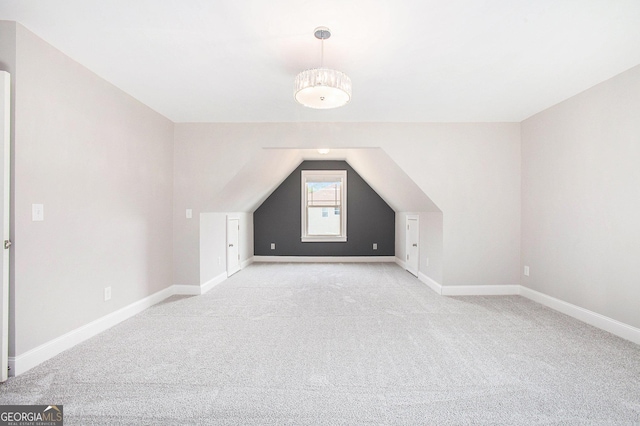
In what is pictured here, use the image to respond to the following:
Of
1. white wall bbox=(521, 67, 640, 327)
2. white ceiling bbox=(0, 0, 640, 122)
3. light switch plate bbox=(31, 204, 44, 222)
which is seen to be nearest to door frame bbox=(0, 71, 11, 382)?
light switch plate bbox=(31, 204, 44, 222)

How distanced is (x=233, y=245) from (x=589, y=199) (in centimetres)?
501

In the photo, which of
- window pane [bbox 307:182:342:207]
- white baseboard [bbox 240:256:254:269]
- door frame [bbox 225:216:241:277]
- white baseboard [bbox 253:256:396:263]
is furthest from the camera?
window pane [bbox 307:182:342:207]

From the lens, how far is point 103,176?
9.46 ft

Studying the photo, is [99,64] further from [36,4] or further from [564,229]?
[564,229]

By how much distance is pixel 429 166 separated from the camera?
417 cm

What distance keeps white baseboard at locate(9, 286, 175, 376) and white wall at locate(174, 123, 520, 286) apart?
853mm

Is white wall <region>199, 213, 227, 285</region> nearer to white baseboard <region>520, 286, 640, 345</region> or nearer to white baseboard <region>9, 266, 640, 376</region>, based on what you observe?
white baseboard <region>9, 266, 640, 376</region>

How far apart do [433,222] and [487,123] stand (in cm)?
156

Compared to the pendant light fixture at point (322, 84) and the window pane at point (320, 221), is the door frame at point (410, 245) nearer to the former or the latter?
the window pane at point (320, 221)

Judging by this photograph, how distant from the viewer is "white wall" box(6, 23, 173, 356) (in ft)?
6.95

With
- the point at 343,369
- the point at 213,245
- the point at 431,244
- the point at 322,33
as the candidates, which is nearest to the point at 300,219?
the point at 213,245

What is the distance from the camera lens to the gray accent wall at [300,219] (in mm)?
7039

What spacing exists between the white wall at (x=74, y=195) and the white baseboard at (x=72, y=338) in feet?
0.16

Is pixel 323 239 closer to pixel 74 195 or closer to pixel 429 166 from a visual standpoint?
pixel 429 166
